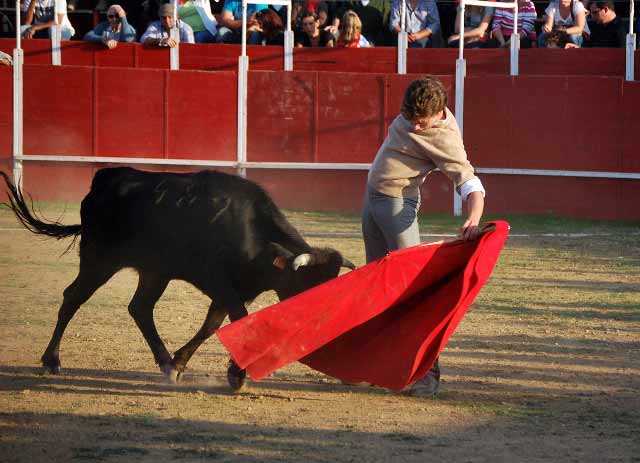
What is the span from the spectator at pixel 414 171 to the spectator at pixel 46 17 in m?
8.81

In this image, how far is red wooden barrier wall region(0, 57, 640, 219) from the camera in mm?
11406

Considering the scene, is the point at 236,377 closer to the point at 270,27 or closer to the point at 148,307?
the point at 148,307

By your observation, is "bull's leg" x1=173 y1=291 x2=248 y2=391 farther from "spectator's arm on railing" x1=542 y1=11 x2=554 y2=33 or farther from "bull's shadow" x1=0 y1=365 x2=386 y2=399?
"spectator's arm on railing" x1=542 y1=11 x2=554 y2=33

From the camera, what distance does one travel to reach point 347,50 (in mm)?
12109

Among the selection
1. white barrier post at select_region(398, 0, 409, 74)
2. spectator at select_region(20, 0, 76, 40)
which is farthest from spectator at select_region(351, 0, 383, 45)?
spectator at select_region(20, 0, 76, 40)

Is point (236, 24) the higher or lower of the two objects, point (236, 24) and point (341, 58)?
the higher

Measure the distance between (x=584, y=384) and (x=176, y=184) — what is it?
1904mm

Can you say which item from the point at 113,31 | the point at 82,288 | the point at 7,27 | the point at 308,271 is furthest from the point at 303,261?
the point at 7,27

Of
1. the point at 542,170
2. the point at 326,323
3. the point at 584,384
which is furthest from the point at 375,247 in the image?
the point at 542,170

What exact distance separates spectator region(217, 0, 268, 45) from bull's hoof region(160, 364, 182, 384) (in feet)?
26.4

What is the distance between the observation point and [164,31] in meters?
12.3

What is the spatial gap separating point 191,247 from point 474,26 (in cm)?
808

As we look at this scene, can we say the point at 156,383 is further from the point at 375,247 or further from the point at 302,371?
the point at 375,247

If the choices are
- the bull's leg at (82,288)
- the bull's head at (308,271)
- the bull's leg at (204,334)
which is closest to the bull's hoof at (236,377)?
the bull's leg at (204,334)
